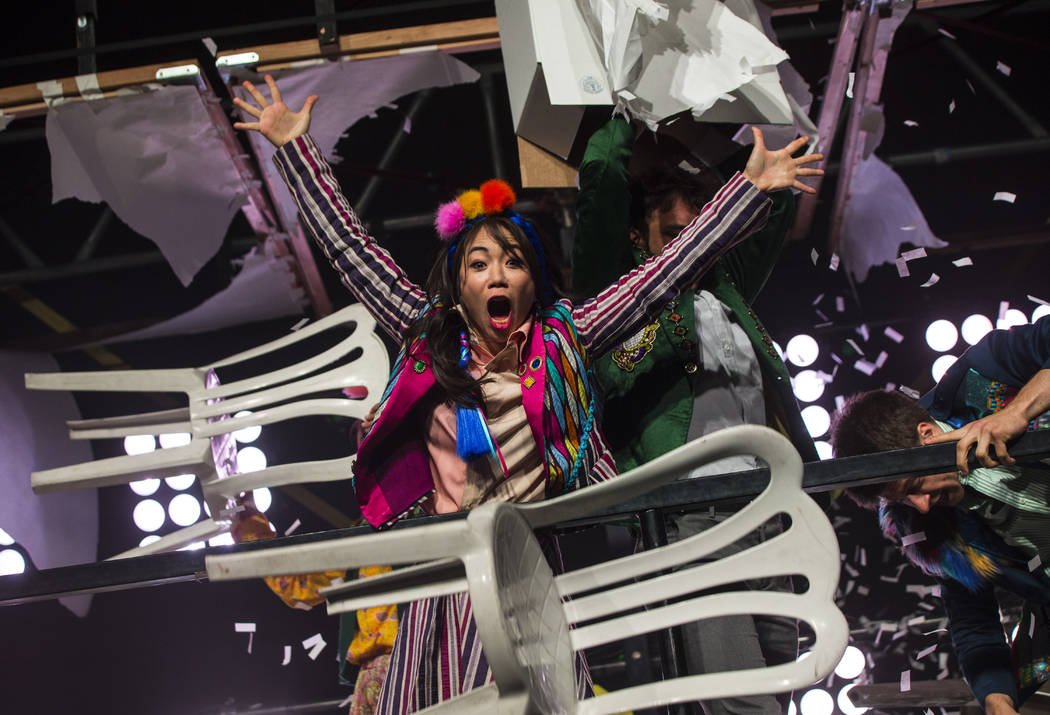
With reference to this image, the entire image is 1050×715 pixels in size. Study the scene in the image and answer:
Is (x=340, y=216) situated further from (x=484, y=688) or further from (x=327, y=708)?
(x=327, y=708)

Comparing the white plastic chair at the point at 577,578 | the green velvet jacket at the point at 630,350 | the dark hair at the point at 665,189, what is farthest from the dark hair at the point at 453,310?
the white plastic chair at the point at 577,578

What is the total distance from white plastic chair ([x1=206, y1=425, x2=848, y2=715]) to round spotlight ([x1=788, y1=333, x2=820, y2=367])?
8.84 feet

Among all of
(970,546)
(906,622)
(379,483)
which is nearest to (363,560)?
(379,483)

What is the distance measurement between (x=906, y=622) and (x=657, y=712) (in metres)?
2.51

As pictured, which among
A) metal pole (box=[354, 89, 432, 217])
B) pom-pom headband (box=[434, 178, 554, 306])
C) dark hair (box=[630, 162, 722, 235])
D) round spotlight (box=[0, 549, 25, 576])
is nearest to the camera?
pom-pom headband (box=[434, 178, 554, 306])

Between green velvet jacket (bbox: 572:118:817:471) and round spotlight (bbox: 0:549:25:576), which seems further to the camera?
round spotlight (bbox: 0:549:25:576)

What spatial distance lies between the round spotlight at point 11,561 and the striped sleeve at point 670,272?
2.73m

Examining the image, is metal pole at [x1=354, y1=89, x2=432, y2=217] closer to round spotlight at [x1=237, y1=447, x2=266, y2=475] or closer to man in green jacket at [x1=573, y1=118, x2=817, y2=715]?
round spotlight at [x1=237, y1=447, x2=266, y2=475]

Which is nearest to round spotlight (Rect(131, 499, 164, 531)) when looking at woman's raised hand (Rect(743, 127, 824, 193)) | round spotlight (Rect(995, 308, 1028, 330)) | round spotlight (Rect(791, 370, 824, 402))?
round spotlight (Rect(791, 370, 824, 402))

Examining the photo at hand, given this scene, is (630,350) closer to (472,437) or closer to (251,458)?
(472,437)

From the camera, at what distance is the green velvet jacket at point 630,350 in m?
1.63

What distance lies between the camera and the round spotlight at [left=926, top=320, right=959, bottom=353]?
339 centimetres

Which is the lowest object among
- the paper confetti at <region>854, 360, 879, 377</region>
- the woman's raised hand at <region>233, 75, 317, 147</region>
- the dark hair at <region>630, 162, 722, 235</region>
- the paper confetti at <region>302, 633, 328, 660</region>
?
the paper confetti at <region>302, 633, 328, 660</region>

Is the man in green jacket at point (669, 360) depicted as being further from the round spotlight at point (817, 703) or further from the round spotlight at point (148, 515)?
the round spotlight at point (148, 515)
